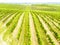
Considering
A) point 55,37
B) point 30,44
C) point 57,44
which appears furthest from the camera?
point 55,37

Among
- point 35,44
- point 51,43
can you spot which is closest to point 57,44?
point 51,43

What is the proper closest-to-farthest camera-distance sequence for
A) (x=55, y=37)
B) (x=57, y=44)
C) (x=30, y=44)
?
(x=30, y=44)
(x=57, y=44)
(x=55, y=37)

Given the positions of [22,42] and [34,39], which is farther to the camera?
[34,39]

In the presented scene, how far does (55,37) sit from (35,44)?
470 centimetres

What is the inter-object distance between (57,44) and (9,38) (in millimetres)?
5924

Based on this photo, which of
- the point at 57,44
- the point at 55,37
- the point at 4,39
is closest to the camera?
the point at 57,44

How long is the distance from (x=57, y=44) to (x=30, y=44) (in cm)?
326

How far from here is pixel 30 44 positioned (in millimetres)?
17766

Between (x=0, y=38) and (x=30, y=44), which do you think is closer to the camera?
(x=30, y=44)

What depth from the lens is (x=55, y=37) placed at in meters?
21.9

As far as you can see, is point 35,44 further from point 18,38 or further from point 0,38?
point 0,38

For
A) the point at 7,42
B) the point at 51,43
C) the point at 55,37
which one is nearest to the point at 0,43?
the point at 7,42

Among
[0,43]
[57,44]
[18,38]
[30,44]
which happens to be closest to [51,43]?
[57,44]

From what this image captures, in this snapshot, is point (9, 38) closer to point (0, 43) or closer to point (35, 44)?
point (0, 43)
